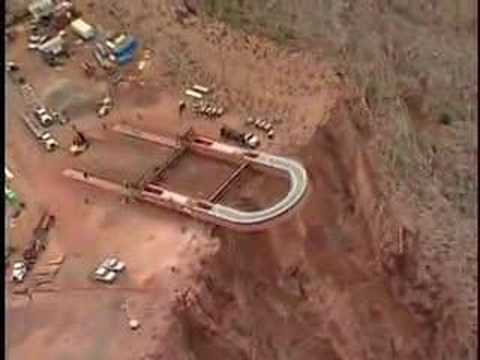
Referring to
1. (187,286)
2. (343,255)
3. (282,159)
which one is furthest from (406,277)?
(187,286)

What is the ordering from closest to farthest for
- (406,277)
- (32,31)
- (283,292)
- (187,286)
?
(187,286), (283,292), (406,277), (32,31)

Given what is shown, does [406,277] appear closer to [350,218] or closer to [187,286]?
[350,218]

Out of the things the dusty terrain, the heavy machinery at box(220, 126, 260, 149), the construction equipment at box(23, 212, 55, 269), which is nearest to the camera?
the dusty terrain

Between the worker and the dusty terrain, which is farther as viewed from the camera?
the worker

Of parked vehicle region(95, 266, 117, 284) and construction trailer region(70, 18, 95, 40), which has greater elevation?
construction trailer region(70, 18, 95, 40)

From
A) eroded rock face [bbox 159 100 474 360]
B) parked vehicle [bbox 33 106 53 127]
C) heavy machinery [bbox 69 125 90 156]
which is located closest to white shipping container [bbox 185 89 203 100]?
heavy machinery [bbox 69 125 90 156]

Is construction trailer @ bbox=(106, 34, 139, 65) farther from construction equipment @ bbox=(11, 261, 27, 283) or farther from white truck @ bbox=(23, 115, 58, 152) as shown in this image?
construction equipment @ bbox=(11, 261, 27, 283)
